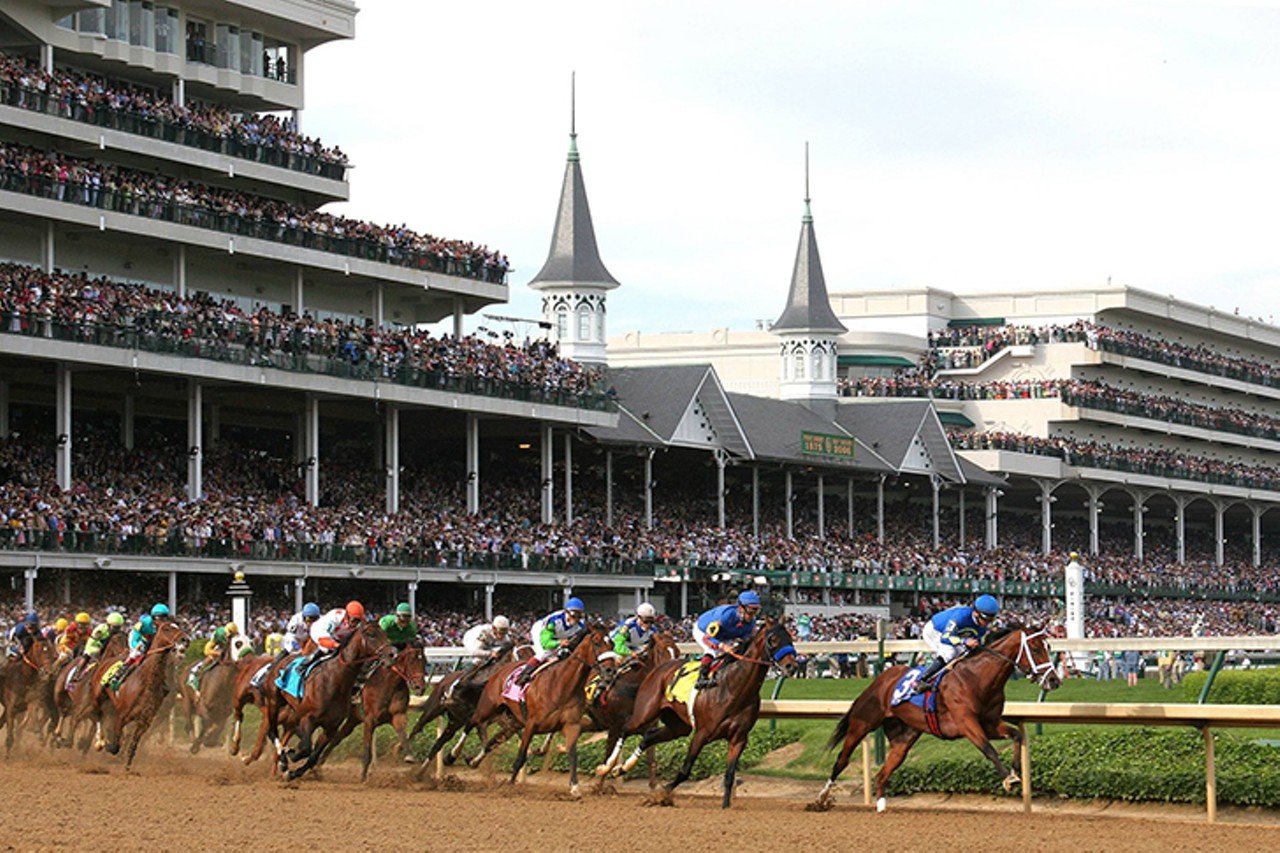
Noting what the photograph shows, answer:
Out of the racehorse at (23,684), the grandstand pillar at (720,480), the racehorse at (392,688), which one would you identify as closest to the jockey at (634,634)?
the racehorse at (392,688)

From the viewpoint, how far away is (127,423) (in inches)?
1705

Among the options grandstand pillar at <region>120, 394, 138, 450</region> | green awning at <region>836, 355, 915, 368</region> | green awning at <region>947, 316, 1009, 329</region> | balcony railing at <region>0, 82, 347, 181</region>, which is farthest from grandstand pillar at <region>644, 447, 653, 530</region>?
green awning at <region>947, 316, 1009, 329</region>

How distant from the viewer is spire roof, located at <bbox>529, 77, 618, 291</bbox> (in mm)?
58719

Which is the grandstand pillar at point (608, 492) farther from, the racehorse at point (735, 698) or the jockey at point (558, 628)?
the racehorse at point (735, 698)

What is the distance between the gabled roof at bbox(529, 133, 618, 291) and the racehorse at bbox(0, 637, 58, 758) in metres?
34.2

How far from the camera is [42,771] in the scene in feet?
76.0

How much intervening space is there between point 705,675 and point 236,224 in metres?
28.0

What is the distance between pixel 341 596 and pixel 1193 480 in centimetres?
4087

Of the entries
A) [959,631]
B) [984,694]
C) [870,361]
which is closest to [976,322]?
[870,361]

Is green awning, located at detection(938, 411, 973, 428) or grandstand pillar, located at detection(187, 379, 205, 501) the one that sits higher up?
green awning, located at detection(938, 411, 973, 428)

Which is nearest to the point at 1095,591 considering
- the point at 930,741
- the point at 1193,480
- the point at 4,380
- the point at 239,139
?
the point at 1193,480

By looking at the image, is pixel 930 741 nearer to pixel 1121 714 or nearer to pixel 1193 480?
pixel 1121 714

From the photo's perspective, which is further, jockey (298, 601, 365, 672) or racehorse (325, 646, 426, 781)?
racehorse (325, 646, 426, 781)

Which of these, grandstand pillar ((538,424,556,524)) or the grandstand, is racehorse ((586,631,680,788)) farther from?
grandstand pillar ((538,424,556,524))
